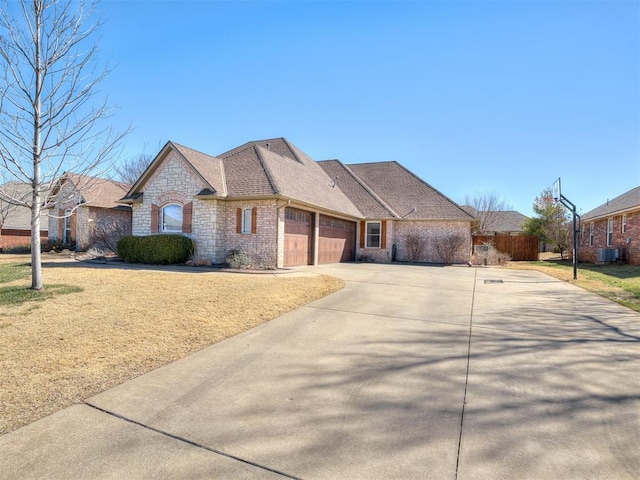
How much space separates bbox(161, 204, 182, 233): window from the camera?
16.8 metres

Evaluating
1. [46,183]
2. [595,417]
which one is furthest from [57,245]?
[595,417]

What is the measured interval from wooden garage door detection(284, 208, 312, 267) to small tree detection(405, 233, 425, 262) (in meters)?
8.27

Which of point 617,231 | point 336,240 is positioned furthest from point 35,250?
point 617,231

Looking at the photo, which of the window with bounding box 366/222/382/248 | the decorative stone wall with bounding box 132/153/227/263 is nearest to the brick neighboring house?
the window with bounding box 366/222/382/248

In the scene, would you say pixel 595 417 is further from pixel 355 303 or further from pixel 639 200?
pixel 639 200

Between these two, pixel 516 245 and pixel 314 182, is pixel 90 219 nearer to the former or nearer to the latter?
pixel 314 182

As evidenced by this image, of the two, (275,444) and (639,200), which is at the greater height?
(639,200)

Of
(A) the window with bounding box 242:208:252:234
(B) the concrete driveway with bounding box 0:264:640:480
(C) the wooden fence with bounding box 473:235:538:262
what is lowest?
(B) the concrete driveway with bounding box 0:264:640:480

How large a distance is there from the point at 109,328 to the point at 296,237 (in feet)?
37.4

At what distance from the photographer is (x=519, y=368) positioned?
454 centimetres

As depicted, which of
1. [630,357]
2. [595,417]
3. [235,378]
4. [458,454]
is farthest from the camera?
[630,357]

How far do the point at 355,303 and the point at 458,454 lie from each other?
553 cm

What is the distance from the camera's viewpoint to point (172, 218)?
16969 millimetres

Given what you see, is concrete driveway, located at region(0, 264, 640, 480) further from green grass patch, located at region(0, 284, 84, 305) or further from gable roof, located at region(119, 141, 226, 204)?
gable roof, located at region(119, 141, 226, 204)
